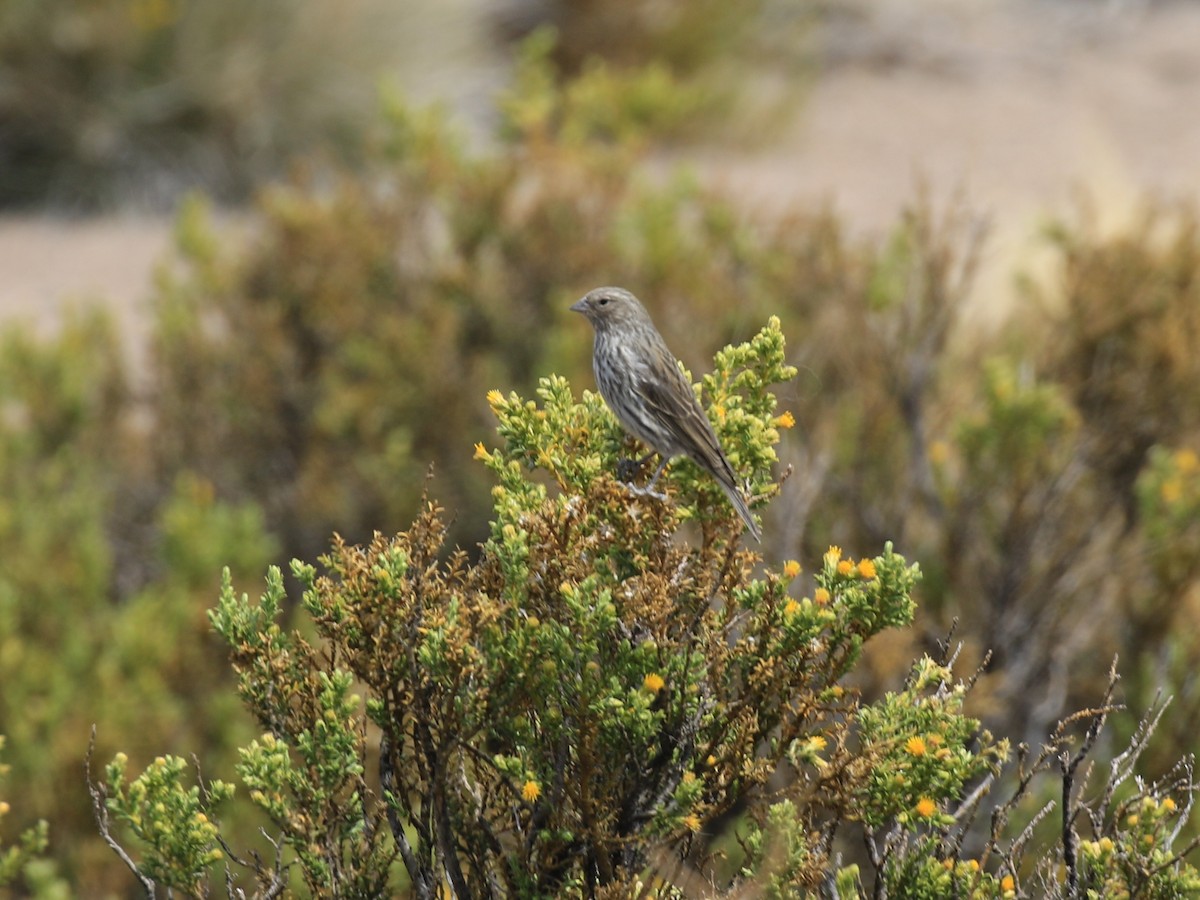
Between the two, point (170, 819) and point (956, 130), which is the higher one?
point (956, 130)

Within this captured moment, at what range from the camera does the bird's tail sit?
316 centimetres

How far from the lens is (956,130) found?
1653cm

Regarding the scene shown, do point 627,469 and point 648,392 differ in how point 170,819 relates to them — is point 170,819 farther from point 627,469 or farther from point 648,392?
point 648,392

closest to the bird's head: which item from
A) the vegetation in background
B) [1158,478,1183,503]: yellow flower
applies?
[1158,478,1183,503]: yellow flower

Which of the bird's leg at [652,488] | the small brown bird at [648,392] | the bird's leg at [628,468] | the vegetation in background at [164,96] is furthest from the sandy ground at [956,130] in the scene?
the bird's leg at [652,488]

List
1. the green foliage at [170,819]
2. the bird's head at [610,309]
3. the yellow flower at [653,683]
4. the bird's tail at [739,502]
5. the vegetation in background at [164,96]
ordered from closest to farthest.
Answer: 1. the yellow flower at [653,683]
2. the green foliage at [170,819]
3. the bird's tail at [739,502]
4. the bird's head at [610,309]
5. the vegetation in background at [164,96]

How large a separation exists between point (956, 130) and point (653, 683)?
14.7 metres

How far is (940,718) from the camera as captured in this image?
116 inches

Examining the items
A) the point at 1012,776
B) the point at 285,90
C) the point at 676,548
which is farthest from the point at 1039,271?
the point at 676,548

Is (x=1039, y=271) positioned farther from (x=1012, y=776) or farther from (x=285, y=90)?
(x=285, y=90)

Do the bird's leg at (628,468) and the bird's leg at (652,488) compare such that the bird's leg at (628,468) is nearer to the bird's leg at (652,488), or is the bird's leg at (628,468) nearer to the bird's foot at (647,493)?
the bird's leg at (652,488)

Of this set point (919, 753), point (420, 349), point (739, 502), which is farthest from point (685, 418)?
point (420, 349)

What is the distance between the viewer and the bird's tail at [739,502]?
3.16 metres

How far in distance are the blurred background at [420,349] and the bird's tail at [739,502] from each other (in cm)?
95
